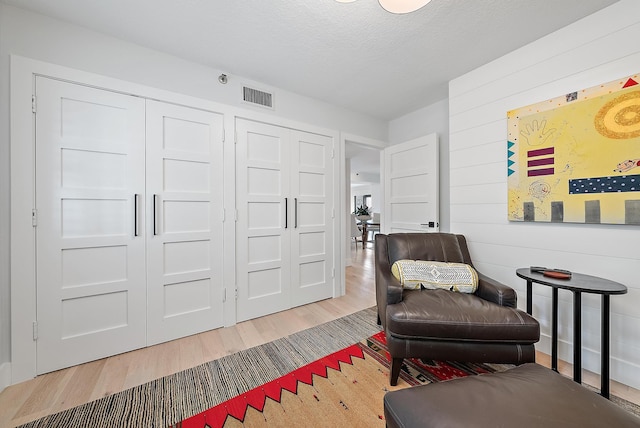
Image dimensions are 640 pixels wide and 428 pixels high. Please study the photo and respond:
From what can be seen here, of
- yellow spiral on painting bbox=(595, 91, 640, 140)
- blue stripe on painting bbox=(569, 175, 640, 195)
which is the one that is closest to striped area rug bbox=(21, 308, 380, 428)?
blue stripe on painting bbox=(569, 175, 640, 195)

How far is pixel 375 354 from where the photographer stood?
71.8 inches

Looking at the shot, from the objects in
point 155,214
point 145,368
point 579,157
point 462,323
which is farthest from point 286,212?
point 579,157

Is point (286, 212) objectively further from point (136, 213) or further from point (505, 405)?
point (505, 405)

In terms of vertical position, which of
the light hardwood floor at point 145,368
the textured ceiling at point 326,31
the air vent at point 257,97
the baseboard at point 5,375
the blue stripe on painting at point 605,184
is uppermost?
the textured ceiling at point 326,31

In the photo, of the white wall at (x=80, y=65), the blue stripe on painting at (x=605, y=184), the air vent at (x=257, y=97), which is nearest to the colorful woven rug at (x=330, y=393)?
the blue stripe on painting at (x=605, y=184)

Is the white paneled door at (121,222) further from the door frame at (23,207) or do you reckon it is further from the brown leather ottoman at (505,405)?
the brown leather ottoman at (505,405)

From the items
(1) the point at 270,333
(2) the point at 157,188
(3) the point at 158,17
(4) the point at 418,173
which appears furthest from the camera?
(4) the point at 418,173

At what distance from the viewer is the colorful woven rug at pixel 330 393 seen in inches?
49.6

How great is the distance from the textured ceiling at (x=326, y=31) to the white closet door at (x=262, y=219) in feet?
2.09

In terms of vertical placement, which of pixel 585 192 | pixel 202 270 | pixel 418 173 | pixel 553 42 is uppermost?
pixel 553 42

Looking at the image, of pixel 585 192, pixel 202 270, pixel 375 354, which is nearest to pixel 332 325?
pixel 375 354

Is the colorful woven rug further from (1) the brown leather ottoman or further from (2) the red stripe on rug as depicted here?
(1) the brown leather ottoman

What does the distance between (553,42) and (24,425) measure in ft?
13.6

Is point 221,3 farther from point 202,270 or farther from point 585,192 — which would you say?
point 585,192
